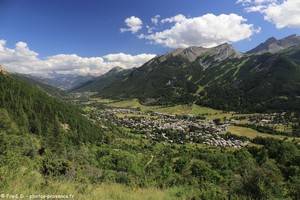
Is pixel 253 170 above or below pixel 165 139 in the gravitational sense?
above

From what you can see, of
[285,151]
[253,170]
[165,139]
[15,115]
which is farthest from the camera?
[165,139]

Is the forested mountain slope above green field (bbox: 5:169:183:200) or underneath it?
underneath

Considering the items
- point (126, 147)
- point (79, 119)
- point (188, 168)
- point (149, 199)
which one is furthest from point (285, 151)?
point (149, 199)

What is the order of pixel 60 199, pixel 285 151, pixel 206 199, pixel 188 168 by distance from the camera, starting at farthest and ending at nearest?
pixel 285 151, pixel 188 168, pixel 206 199, pixel 60 199

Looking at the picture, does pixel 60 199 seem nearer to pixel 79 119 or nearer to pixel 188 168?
pixel 188 168

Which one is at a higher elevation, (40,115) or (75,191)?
(75,191)

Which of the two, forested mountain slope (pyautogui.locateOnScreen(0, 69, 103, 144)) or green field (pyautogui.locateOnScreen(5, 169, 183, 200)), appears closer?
green field (pyautogui.locateOnScreen(5, 169, 183, 200))

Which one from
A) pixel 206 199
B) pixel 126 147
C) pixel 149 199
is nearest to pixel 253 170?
pixel 206 199

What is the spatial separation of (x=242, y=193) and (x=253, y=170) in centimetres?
212

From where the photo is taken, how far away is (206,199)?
1419cm

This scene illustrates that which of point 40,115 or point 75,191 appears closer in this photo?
point 75,191

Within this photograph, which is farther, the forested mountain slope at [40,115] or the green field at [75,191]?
the forested mountain slope at [40,115]

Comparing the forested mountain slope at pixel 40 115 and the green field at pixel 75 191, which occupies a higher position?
the green field at pixel 75 191

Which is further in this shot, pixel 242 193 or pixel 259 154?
pixel 259 154
